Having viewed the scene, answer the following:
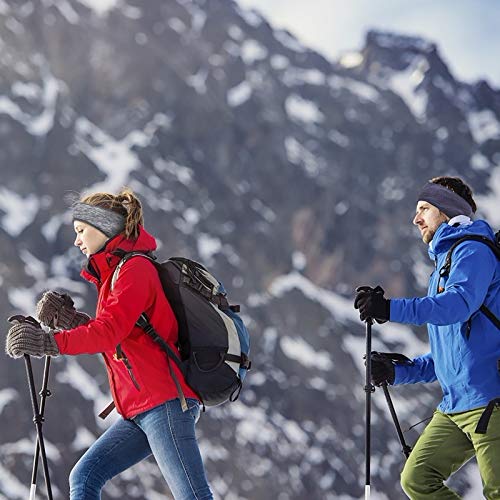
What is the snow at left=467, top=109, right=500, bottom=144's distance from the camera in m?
→ 160

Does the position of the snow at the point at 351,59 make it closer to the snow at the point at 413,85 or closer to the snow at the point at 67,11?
the snow at the point at 413,85

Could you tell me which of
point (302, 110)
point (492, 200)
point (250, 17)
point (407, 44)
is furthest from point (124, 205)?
point (407, 44)

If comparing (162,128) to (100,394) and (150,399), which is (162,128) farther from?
(150,399)

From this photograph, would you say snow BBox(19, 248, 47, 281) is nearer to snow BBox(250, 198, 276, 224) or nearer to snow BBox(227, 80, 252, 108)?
snow BBox(250, 198, 276, 224)

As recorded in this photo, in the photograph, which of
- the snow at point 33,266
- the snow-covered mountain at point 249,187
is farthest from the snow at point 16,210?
the snow at point 33,266

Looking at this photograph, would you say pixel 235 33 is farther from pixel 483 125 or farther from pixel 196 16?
pixel 483 125

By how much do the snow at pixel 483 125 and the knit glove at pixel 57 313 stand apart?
162 m

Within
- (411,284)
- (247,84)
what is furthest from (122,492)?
(247,84)

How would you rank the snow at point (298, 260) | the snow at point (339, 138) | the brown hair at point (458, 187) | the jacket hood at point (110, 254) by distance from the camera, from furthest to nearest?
the snow at point (339, 138), the snow at point (298, 260), the brown hair at point (458, 187), the jacket hood at point (110, 254)

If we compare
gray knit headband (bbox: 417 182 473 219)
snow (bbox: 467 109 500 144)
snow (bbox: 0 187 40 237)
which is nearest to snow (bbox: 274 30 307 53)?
snow (bbox: 467 109 500 144)

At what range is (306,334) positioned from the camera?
119m

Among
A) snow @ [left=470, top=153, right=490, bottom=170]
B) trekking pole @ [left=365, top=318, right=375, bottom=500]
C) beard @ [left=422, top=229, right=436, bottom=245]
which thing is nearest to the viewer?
trekking pole @ [left=365, top=318, right=375, bottom=500]

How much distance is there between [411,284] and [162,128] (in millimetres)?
53433

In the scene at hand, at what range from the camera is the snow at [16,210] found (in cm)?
11319
